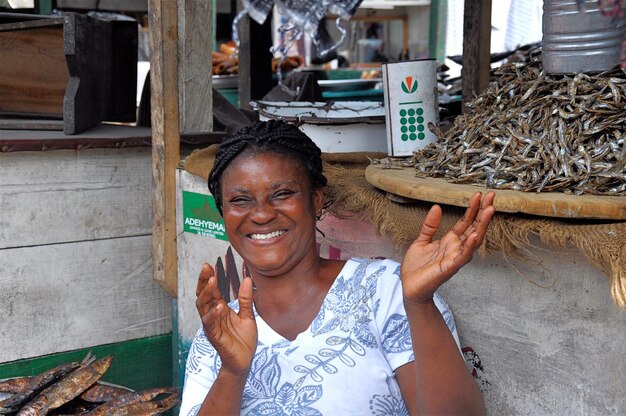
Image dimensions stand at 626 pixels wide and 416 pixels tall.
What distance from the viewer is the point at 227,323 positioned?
1875 mm

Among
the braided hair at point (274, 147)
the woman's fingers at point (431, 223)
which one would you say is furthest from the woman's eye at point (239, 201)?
the woman's fingers at point (431, 223)

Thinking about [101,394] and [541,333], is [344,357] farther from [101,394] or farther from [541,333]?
[101,394]

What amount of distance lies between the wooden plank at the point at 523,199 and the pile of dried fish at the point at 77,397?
1.41 metres

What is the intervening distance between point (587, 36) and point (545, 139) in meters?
0.36

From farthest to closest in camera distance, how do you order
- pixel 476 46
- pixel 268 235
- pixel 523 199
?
pixel 476 46 < pixel 268 235 < pixel 523 199

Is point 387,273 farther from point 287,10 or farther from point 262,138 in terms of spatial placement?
point 287,10

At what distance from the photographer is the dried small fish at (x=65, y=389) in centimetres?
304

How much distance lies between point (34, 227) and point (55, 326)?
47 cm

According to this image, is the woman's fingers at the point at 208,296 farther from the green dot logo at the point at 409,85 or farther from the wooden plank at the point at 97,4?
the wooden plank at the point at 97,4

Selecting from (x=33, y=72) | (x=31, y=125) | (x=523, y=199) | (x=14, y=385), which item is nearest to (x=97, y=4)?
(x=33, y=72)

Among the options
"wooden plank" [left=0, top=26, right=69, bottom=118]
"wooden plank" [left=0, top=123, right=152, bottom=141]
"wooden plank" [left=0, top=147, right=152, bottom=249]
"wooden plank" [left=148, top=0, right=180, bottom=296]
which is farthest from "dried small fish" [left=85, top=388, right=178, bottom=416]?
"wooden plank" [left=0, top=26, right=69, bottom=118]

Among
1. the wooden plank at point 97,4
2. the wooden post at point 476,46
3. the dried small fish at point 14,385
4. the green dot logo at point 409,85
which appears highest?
the wooden plank at point 97,4

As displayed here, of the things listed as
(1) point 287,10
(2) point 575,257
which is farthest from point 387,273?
(1) point 287,10

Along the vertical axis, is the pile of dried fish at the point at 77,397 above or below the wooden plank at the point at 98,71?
below
